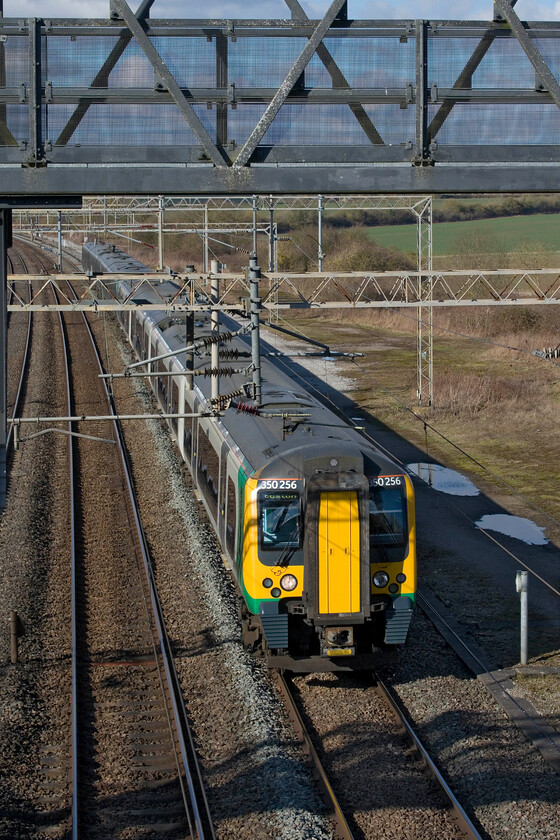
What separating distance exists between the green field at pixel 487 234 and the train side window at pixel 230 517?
37699mm

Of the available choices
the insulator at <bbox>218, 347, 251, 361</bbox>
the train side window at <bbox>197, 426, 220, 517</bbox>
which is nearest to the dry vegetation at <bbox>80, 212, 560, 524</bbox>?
the insulator at <bbox>218, 347, 251, 361</bbox>

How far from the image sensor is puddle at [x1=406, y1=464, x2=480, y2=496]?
20422 millimetres

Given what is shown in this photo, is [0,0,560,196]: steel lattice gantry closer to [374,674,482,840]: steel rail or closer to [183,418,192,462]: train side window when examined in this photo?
[374,674,482,840]: steel rail

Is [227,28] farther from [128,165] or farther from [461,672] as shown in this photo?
[461,672]

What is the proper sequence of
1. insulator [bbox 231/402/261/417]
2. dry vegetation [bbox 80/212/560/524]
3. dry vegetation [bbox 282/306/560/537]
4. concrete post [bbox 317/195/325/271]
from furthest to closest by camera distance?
1. concrete post [bbox 317/195/325/271]
2. dry vegetation [bbox 80/212/560/524]
3. dry vegetation [bbox 282/306/560/537]
4. insulator [bbox 231/402/261/417]

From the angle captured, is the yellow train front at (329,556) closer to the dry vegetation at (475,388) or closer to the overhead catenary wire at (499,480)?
the overhead catenary wire at (499,480)

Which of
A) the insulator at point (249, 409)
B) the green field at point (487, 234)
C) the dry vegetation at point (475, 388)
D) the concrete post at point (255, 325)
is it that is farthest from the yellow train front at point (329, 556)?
the green field at point (487, 234)

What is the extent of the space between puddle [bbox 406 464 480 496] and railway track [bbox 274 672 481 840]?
9.83m

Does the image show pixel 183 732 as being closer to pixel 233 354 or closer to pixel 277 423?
pixel 277 423

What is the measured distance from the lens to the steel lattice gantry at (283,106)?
5957mm

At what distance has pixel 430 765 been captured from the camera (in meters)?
9.21

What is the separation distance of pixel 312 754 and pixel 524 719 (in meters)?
2.45

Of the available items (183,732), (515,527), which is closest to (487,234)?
(515,527)

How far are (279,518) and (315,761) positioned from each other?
8.37 feet
